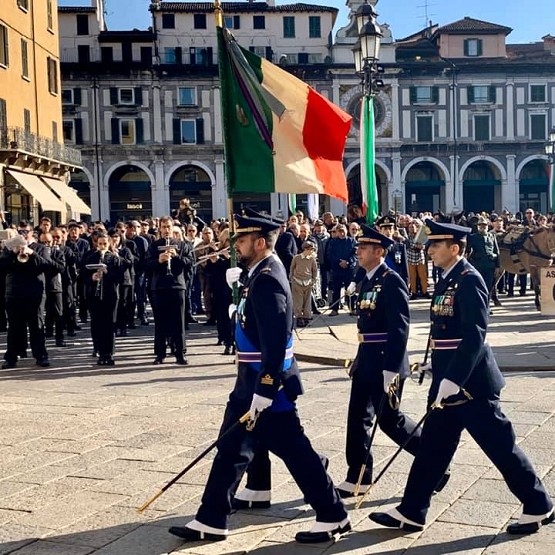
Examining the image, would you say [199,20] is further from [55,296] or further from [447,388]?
[447,388]

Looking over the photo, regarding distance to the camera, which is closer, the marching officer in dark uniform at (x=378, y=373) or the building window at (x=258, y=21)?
the marching officer in dark uniform at (x=378, y=373)

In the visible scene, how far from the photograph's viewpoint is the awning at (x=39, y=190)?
103ft

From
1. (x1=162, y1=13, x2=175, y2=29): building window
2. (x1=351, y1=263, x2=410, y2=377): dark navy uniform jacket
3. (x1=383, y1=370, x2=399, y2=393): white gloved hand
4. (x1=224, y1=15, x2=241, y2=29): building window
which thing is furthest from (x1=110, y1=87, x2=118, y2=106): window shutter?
(x1=383, y1=370, x2=399, y2=393): white gloved hand

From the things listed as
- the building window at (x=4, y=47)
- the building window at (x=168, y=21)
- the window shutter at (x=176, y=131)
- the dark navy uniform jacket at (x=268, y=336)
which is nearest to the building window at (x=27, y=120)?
the building window at (x=4, y=47)

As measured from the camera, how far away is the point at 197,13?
2331 inches

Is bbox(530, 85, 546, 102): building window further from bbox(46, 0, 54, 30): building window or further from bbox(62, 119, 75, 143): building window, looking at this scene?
bbox(46, 0, 54, 30): building window

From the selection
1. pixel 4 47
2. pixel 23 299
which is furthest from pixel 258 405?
pixel 4 47

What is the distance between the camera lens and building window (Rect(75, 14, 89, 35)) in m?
58.2

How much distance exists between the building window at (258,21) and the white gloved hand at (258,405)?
190ft

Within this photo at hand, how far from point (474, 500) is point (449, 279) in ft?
5.09

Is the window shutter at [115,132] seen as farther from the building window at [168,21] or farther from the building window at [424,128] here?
the building window at [424,128]

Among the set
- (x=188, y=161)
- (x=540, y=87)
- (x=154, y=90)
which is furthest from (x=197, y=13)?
(x=540, y=87)

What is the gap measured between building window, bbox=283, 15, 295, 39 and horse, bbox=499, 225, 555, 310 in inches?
1726

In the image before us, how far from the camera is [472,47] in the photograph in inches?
2420
